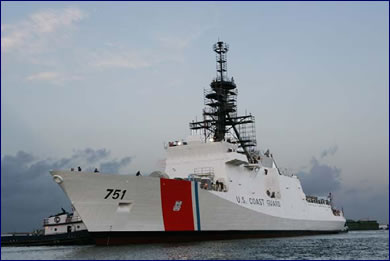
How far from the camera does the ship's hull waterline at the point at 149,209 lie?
20859 millimetres

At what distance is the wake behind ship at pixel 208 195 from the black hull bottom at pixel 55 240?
5.89 meters

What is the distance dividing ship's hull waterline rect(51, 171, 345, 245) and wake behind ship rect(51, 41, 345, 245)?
42mm

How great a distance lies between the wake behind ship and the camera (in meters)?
21.2

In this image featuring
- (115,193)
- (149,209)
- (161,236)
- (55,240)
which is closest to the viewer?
(115,193)

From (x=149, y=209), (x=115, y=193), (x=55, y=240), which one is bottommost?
(x=55, y=240)

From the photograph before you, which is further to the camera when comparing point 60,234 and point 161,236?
point 60,234

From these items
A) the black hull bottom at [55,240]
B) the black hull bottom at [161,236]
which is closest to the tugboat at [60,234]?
the black hull bottom at [55,240]

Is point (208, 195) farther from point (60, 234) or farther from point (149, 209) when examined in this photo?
point (60, 234)

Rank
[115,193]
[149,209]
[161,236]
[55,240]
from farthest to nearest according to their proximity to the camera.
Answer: [55,240] < [161,236] < [149,209] < [115,193]

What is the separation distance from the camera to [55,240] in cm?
2820

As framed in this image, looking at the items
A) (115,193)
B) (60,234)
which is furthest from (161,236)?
(60,234)

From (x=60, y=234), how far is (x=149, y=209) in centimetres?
872

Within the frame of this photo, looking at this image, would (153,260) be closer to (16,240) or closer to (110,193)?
(110,193)

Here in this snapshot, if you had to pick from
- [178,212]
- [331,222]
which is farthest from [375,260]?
[331,222]
